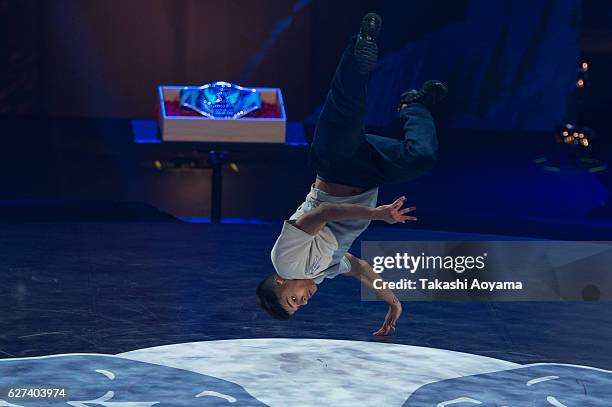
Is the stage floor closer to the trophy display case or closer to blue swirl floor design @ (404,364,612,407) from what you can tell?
blue swirl floor design @ (404,364,612,407)

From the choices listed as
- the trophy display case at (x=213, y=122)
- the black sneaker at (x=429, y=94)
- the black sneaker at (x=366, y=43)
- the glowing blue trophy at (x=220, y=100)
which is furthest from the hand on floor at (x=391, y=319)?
the glowing blue trophy at (x=220, y=100)

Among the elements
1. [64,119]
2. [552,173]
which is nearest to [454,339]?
[552,173]

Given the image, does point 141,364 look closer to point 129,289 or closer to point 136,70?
point 129,289

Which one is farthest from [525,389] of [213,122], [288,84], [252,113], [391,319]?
[288,84]

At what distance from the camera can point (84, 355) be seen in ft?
16.4

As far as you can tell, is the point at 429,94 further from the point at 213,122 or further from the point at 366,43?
the point at 213,122

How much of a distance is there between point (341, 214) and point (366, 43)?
731mm

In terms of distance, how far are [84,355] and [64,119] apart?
19.8ft

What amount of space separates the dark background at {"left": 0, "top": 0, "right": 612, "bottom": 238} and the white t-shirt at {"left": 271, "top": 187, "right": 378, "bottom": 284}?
5.02 meters

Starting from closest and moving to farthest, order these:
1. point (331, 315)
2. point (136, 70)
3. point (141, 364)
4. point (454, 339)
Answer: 1. point (141, 364)
2. point (454, 339)
3. point (331, 315)
4. point (136, 70)

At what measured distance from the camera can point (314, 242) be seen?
15.6 ft

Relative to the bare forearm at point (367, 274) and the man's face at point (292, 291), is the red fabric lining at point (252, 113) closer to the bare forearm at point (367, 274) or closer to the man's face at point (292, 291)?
the bare forearm at point (367, 274)

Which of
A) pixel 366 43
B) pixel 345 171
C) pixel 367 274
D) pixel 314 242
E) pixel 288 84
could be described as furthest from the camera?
pixel 288 84

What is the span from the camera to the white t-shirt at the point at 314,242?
469 centimetres
